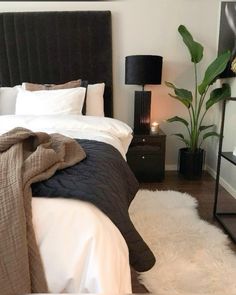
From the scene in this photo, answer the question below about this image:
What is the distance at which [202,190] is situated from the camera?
2.79 m

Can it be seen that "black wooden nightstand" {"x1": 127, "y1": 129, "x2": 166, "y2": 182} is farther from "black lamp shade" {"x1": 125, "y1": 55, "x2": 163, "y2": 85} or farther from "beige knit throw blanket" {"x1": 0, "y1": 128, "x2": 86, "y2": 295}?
"beige knit throw blanket" {"x1": 0, "y1": 128, "x2": 86, "y2": 295}

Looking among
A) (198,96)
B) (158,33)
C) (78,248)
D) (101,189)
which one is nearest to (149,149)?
(198,96)

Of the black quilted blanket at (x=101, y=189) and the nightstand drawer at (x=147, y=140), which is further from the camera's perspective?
the nightstand drawer at (x=147, y=140)

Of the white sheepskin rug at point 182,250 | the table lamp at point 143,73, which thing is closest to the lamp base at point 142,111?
the table lamp at point 143,73

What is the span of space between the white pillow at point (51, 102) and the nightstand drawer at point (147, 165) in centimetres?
79

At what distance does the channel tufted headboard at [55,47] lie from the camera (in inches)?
115

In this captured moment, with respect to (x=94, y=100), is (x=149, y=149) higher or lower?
lower

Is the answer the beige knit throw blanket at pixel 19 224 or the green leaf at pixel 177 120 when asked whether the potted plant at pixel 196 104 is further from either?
the beige knit throw blanket at pixel 19 224

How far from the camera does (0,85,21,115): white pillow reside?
2.73 m

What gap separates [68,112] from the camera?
8.15 feet

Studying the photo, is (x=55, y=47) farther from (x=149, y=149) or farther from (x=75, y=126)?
(x=149, y=149)

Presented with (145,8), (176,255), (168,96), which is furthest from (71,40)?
(176,255)

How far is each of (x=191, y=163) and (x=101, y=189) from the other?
2100 mm

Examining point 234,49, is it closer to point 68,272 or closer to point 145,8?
point 145,8
